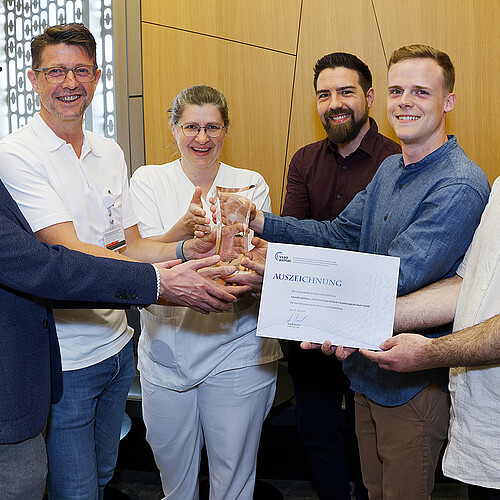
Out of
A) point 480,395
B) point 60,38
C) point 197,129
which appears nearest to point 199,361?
point 197,129

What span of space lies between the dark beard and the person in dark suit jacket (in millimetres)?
1498

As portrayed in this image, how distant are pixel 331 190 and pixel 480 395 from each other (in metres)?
1.47

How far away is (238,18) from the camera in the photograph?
4328 millimetres

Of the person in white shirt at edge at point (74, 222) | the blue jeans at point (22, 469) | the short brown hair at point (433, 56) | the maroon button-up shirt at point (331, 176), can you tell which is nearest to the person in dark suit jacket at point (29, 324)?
the blue jeans at point (22, 469)

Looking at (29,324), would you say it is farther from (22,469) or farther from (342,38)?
(342,38)

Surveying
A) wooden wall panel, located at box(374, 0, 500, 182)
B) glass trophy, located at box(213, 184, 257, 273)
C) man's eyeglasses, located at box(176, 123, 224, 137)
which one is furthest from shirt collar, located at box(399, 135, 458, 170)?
wooden wall panel, located at box(374, 0, 500, 182)

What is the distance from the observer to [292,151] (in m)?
4.38

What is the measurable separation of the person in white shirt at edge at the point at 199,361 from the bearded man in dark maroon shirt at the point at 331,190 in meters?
0.36

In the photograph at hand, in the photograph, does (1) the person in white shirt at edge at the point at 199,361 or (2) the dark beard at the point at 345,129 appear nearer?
(1) the person in white shirt at edge at the point at 199,361

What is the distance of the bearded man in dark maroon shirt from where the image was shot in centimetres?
275

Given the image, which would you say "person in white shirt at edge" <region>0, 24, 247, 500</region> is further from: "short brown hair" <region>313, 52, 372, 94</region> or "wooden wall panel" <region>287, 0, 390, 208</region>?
"wooden wall panel" <region>287, 0, 390, 208</region>

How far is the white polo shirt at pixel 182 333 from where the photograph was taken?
2.29 metres

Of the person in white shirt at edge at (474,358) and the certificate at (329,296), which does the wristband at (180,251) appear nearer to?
the certificate at (329,296)

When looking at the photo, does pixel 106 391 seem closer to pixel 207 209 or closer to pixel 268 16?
pixel 207 209
